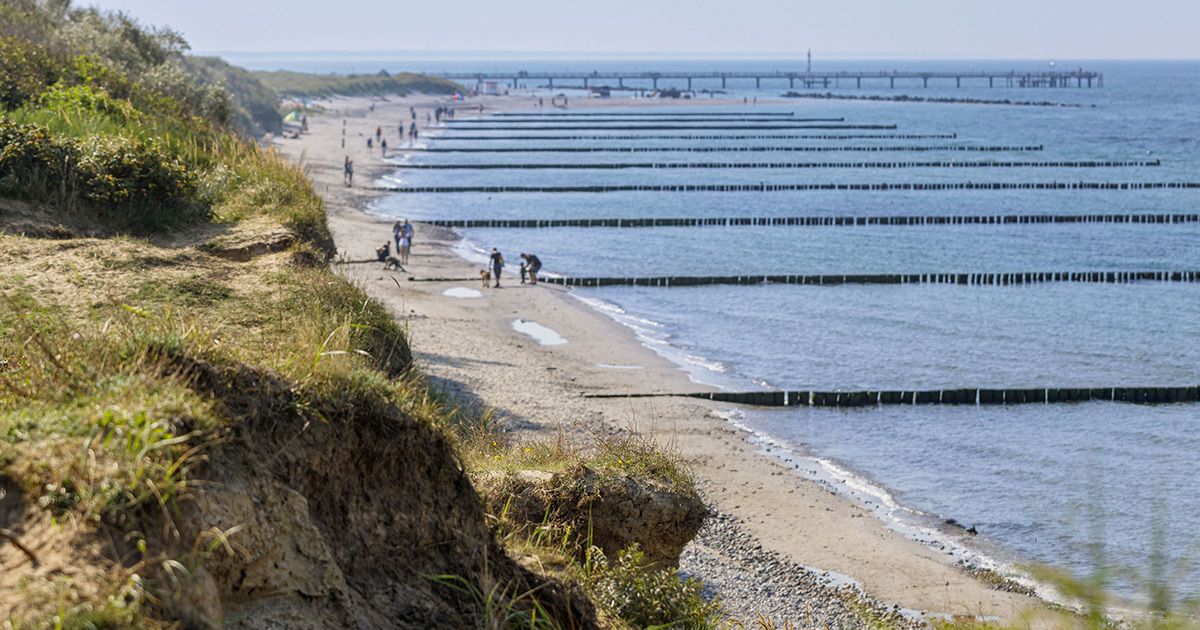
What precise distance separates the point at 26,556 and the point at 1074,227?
184 feet

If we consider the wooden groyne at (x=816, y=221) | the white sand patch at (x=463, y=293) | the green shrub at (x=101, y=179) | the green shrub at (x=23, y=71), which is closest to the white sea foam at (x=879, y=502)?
the green shrub at (x=101, y=179)

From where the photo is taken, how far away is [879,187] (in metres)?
70.7

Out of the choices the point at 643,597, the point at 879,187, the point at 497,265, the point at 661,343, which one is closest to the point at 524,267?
the point at 497,265

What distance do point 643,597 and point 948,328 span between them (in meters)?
27.8

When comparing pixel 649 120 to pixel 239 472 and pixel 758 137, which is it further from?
pixel 239 472

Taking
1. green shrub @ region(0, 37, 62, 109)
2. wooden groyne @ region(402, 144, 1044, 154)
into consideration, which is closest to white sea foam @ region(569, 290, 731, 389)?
green shrub @ region(0, 37, 62, 109)

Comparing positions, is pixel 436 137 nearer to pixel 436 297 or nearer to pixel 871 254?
pixel 871 254

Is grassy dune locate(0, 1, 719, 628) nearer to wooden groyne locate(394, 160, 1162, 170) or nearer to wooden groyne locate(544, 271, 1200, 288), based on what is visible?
wooden groyne locate(544, 271, 1200, 288)

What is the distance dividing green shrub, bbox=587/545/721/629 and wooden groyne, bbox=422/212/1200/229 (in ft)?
150

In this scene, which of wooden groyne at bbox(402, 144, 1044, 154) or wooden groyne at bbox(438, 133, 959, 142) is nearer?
wooden groyne at bbox(402, 144, 1044, 154)

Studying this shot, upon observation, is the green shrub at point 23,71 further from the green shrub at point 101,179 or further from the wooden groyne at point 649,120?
the wooden groyne at point 649,120

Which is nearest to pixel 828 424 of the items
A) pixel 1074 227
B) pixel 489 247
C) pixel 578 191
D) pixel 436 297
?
pixel 436 297

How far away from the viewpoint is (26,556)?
16.4ft

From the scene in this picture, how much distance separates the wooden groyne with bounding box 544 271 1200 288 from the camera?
4131cm
